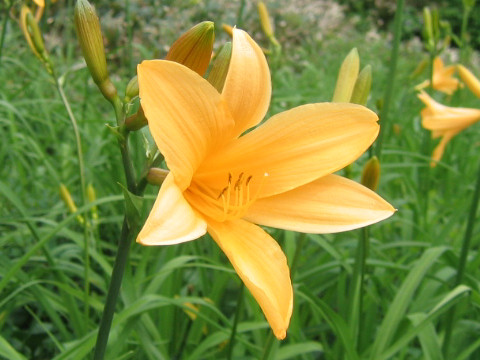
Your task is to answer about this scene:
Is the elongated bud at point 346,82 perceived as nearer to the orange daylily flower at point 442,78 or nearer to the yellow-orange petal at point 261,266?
the yellow-orange petal at point 261,266

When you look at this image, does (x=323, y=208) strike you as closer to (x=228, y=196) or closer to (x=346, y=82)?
(x=228, y=196)

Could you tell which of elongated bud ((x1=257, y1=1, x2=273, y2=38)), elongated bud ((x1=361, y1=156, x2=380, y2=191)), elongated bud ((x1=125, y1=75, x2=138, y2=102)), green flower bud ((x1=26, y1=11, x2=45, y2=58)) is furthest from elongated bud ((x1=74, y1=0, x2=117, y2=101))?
elongated bud ((x1=257, y1=1, x2=273, y2=38))

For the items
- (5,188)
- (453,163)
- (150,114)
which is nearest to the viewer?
(150,114)

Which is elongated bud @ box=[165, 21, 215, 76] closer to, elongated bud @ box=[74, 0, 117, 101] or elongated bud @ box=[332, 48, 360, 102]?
elongated bud @ box=[74, 0, 117, 101]

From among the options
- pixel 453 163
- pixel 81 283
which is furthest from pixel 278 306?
pixel 453 163

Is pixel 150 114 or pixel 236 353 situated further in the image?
pixel 236 353

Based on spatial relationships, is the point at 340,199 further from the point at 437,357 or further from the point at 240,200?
the point at 437,357

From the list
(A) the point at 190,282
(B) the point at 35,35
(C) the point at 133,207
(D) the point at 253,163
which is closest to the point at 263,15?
(B) the point at 35,35
